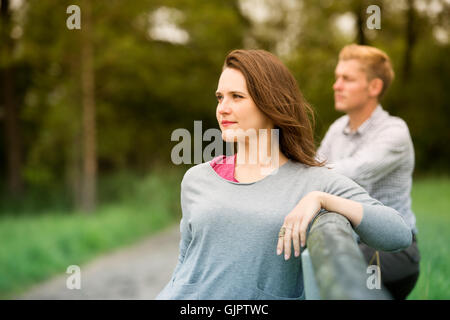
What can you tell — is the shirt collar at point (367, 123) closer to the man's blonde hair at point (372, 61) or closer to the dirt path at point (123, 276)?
the man's blonde hair at point (372, 61)

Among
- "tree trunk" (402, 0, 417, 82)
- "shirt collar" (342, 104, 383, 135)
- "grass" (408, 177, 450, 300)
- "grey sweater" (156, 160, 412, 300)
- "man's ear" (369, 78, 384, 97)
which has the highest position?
"tree trunk" (402, 0, 417, 82)

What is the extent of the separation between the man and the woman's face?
3.03 feet

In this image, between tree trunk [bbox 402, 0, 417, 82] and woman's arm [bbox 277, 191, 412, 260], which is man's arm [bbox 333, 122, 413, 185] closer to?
woman's arm [bbox 277, 191, 412, 260]

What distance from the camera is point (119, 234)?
943 centimetres

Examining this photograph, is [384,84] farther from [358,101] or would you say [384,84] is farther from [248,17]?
[248,17]

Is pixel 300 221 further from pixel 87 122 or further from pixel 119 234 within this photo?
pixel 87 122

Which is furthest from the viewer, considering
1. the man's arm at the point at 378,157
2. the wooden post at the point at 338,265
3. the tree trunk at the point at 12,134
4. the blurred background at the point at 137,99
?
the tree trunk at the point at 12,134

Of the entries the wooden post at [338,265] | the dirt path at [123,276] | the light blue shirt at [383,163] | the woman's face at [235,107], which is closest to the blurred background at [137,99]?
the dirt path at [123,276]

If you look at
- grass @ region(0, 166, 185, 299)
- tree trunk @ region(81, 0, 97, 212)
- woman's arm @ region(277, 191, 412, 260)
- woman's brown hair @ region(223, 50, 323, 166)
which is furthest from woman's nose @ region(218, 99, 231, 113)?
tree trunk @ region(81, 0, 97, 212)

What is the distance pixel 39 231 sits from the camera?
8.25 meters

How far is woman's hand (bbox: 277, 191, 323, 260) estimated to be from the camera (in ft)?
5.58

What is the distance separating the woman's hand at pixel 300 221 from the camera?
5.58ft

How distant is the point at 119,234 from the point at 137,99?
9.75m

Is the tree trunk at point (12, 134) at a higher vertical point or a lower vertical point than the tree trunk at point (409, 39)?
lower
